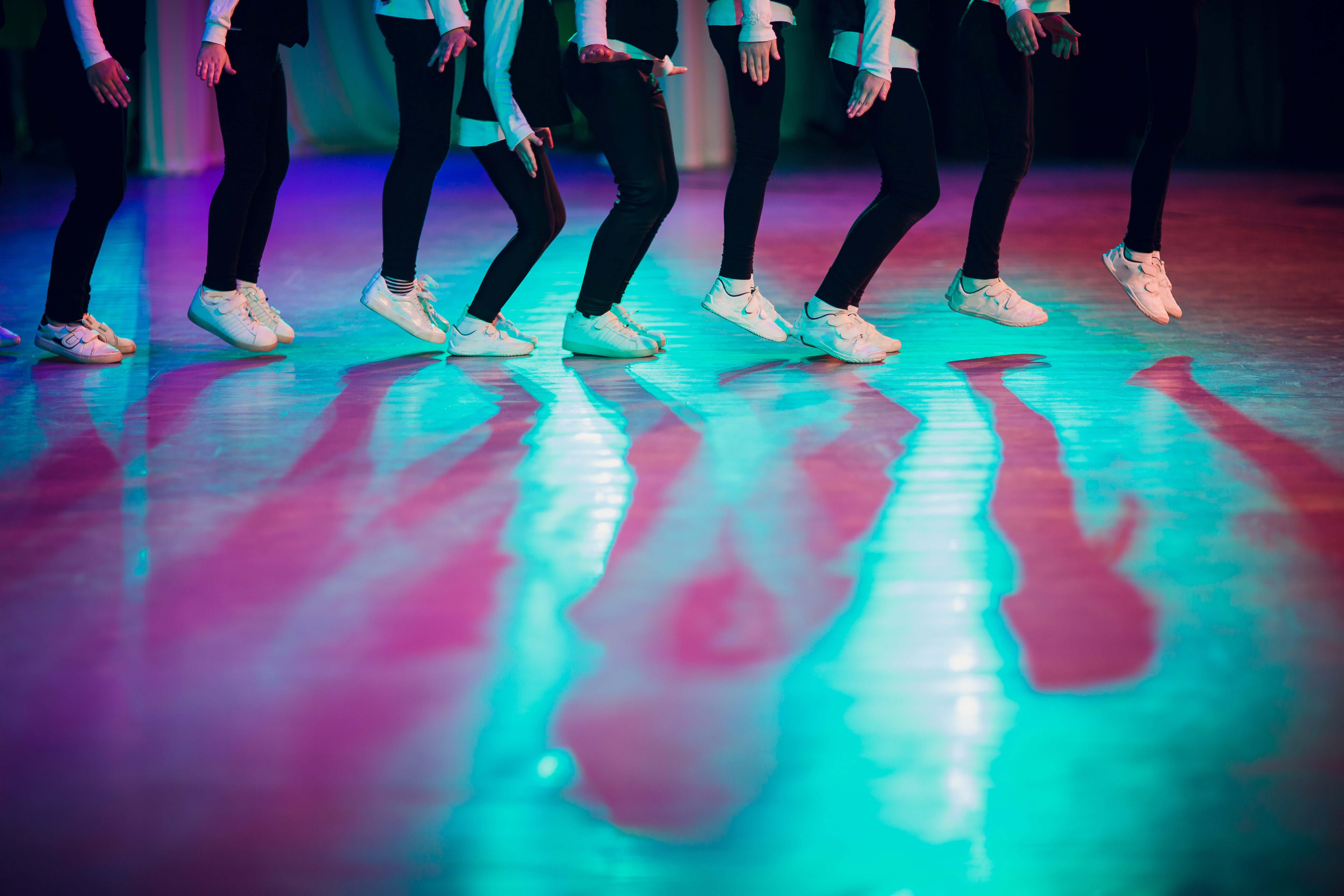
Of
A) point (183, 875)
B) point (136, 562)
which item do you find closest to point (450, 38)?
point (136, 562)

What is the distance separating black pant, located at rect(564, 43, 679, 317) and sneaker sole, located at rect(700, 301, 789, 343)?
20 cm

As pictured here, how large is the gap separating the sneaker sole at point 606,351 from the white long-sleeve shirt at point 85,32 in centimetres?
110

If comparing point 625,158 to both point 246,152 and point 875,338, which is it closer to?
point 875,338

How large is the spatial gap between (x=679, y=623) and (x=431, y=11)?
166 centimetres

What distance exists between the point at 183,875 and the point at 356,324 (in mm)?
2276

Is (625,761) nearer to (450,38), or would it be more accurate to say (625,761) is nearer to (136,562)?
(136,562)

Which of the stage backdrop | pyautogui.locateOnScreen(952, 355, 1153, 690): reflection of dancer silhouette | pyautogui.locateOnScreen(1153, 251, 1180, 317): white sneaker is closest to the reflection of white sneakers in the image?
pyautogui.locateOnScreen(952, 355, 1153, 690): reflection of dancer silhouette

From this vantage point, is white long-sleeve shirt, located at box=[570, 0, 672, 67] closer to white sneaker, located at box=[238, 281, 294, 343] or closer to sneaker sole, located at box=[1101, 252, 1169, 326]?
white sneaker, located at box=[238, 281, 294, 343]

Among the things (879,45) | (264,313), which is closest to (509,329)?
(264,313)

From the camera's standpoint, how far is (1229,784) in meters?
0.92

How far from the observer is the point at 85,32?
7.42ft

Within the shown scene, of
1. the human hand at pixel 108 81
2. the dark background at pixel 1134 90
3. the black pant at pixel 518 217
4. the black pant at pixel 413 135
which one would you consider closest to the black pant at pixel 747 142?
the black pant at pixel 518 217

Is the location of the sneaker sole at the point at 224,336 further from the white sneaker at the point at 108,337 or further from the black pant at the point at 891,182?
the black pant at the point at 891,182

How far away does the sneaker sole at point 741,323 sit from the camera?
8.33 feet
